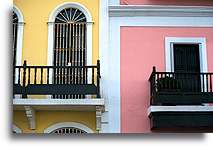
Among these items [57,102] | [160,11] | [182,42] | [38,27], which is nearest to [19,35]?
[38,27]

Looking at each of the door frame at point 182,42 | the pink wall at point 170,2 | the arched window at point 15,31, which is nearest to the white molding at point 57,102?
the arched window at point 15,31

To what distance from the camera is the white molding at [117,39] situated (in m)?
2.64

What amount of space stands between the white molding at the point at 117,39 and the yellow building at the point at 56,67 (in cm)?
6

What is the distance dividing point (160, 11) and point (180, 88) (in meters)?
0.44

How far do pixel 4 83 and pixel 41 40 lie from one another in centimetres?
31

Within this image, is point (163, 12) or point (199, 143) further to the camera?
point (163, 12)

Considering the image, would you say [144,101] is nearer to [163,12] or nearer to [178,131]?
[178,131]

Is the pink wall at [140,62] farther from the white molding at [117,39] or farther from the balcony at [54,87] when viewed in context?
the balcony at [54,87]

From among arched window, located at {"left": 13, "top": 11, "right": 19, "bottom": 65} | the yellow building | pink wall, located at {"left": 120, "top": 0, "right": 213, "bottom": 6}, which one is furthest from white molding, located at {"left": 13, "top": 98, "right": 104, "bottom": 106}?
pink wall, located at {"left": 120, "top": 0, "right": 213, "bottom": 6}

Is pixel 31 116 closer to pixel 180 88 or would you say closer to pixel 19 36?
pixel 19 36

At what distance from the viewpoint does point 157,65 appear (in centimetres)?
270

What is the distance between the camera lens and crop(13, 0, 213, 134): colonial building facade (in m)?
2.62
